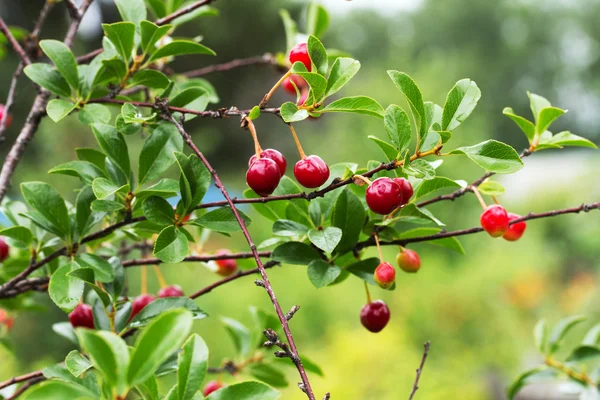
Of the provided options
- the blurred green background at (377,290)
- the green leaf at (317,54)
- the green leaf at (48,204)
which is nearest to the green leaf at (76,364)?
the green leaf at (48,204)

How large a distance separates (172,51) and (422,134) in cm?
26

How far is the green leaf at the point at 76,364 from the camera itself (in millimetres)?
373

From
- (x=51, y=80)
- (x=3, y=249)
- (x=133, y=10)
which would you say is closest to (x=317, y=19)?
(x=133, y=10)

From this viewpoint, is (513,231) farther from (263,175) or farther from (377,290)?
(377,290)

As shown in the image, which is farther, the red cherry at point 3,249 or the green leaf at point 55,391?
the red cherry at point 3,249

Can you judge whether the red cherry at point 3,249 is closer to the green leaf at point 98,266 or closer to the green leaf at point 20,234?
the green leaf at point 20,234

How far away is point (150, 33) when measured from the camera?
0.55 metres

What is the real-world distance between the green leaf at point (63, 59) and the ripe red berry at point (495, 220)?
0.40 m

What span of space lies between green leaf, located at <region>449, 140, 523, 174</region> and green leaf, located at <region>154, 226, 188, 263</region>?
0.72 ft

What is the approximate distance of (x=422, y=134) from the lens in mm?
450

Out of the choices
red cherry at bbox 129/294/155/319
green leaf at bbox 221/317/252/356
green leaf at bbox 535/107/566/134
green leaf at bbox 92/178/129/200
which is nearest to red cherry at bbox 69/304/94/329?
red cherry at bbox 129/294/155/319

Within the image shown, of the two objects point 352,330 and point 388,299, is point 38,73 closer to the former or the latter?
point 352,330

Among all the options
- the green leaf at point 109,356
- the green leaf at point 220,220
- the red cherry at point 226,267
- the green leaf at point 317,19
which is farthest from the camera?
the green leaf at point 317,19

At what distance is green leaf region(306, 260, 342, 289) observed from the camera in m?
0.47
